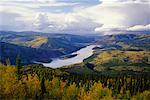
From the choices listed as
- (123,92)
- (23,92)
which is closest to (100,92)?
(123,92)

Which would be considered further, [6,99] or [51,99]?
[51,99]

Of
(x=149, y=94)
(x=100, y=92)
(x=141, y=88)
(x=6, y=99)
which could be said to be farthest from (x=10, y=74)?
(x=141, y=88)

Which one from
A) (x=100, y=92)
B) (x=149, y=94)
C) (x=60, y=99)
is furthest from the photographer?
(x=149, y=94)

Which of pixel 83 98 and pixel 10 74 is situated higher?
pixel 10 74

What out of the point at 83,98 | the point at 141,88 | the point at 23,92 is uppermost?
the point at 23,92

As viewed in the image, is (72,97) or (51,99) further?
(72,97)

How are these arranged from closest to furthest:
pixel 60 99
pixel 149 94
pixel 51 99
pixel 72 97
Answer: pixel 51 99 → pixel 60 99 → pixel 72 97 → pixel 149 94

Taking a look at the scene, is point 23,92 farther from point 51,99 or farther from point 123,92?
A: point 123,92

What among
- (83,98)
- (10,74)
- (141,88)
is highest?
(10,74)

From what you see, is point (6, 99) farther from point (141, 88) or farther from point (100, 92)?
point (141, 88)
